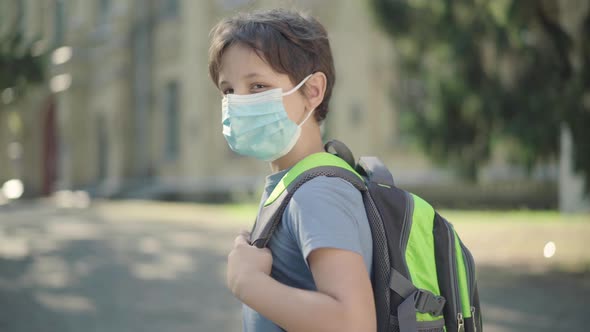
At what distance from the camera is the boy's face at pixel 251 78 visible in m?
1.75

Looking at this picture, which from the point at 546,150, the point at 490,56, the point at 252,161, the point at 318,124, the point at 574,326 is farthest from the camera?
the point at 252,161

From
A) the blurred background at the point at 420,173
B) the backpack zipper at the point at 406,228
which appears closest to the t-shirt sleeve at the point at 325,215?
the backpack zipper at the point at 406,228

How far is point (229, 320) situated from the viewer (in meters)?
6.20

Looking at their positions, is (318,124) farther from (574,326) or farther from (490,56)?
(490,56)

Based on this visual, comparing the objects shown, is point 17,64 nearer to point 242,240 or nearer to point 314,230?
point 242,240

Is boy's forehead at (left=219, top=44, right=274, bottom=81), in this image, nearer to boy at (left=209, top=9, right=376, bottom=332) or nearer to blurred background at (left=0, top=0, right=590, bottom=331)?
boy at (left=209, top=9, right=376, bottom=332)

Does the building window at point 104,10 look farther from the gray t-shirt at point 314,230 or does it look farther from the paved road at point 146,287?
the gray t-shirt at point 314,230

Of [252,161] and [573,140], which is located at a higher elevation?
[573,140]

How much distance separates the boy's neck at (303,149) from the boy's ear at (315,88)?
0.26ft

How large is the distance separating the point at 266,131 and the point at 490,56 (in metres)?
7.01

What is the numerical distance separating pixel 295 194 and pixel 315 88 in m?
0.36

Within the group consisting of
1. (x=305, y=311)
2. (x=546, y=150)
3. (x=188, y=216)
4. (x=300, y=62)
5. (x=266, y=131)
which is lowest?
(x=188, y=216)

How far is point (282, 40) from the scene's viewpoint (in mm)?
1745

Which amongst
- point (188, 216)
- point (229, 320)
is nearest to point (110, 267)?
point (229, 320)
